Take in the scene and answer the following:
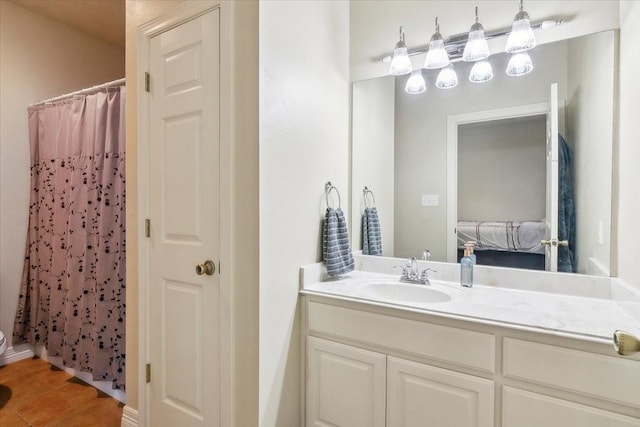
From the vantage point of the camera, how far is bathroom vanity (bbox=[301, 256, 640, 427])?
3.49 feet

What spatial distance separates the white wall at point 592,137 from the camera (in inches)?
56.0

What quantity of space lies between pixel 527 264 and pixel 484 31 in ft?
3.87

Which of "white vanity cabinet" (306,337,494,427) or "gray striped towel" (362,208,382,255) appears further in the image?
"gray striped towel" (362,208,382,255)

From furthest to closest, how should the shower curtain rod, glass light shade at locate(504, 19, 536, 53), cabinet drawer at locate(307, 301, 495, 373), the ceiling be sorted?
the ceiling
the shower curtain rod
glass light shade at locate(504, 19, 536, 53)
cabinet drawer at locate(307, 301, 495, 373)

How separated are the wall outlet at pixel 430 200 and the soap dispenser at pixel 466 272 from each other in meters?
0.37

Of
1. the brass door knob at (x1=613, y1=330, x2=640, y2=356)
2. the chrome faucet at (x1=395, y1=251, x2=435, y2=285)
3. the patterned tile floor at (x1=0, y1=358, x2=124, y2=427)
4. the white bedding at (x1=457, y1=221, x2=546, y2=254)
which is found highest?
the white bedding at (x1=457, y1=221, x2=546, y2=254)

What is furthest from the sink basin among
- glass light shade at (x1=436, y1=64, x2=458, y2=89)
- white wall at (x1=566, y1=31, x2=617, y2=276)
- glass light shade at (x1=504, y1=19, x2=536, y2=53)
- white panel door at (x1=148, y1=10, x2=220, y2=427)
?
glass light shade at (x1=504, y1=19, x2=536, y2=53)

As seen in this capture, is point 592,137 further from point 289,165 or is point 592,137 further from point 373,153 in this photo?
point 289,165

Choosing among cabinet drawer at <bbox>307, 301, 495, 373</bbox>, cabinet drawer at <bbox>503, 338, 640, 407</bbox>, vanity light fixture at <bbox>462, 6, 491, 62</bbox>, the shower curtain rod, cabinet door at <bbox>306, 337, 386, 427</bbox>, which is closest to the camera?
cabinet drawer at <bbox>503, 338, 640, 407</bbox>

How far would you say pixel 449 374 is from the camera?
127 centimetres

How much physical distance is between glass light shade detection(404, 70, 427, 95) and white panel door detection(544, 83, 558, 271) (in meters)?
0.62

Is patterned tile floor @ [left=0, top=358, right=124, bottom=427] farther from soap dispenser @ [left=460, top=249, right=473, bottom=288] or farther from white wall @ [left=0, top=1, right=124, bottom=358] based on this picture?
soap dispenser @ [left=460, top=249, right=473, bottom=288]

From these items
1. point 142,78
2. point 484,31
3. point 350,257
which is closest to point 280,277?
point 350,257

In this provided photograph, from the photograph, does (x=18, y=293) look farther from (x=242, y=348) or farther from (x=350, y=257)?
(x=350, y=257)
